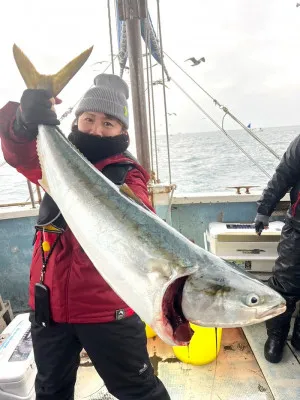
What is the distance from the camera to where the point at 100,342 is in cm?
167

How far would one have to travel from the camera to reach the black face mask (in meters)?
1.78

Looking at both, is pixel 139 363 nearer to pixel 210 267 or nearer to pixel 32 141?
pixel 210 267

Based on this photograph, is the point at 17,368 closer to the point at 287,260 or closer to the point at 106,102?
the point at 106,102

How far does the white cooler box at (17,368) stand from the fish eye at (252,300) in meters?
1.89

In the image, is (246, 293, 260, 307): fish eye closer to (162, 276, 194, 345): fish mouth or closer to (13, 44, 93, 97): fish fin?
(162, 276, 194, 345): fish mouth

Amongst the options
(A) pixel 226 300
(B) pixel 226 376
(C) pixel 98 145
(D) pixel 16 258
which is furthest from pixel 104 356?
(D) pixel 16 258

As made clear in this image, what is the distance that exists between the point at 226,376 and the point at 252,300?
6.45 ft

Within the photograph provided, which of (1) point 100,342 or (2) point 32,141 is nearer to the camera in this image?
(1) point 100,342

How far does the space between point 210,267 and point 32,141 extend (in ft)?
4.03

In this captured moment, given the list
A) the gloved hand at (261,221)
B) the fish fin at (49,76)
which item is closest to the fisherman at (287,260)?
the gloved hand at (261,221)

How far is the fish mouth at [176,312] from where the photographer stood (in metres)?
1.22

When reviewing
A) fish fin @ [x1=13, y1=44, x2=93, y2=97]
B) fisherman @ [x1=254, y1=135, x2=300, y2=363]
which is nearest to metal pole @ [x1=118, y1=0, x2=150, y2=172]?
fisherman @ [x1=254, y1=135, x2=300, y2=363]

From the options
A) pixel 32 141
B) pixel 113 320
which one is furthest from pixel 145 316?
pixel 32 141

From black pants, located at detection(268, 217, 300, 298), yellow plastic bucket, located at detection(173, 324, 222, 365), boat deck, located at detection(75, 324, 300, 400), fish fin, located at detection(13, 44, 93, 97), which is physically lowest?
boat deck, located at detection(75, 324, 300, 400)
